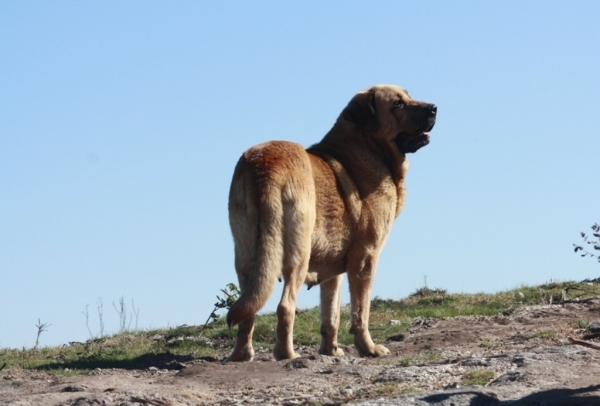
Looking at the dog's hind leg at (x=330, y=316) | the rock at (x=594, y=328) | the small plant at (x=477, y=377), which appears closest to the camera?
the small plant at (x=477, y=377)

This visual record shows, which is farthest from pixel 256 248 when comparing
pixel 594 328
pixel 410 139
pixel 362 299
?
pixel 594 328

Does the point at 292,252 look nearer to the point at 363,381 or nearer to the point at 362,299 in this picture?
the point at 362,299

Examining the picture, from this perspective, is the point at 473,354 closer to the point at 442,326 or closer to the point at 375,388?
the point at 375,388

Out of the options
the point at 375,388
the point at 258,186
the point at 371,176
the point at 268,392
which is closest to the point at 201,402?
the point at 268,392

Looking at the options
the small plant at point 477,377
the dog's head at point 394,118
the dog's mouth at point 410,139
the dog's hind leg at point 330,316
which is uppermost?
the dog's head at point 394,118

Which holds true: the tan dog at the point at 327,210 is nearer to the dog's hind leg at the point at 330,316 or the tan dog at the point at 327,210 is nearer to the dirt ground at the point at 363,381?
the dog's hind leg at the point at 330,316

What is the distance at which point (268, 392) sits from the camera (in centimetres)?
617

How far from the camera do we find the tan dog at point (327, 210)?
297 inches

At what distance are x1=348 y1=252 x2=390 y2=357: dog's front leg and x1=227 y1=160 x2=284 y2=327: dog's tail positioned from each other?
110 cm

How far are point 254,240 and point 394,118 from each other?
2.36 metres

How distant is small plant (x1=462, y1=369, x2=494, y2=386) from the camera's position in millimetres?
6069

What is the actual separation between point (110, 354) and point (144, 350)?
360 millimetres

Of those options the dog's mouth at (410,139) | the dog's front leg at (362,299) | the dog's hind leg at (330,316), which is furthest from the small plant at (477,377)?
the dog's mouth at (410,139)

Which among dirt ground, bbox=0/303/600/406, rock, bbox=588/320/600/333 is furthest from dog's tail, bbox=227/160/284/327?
rock, bbox=588/320/600/333
